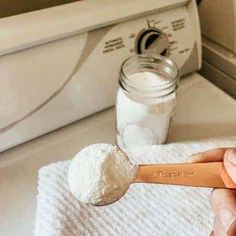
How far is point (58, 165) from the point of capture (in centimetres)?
52

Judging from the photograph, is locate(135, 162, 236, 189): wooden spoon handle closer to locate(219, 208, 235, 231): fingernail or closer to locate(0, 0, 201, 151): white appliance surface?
locate(219, 208, 235, 231): fingernail

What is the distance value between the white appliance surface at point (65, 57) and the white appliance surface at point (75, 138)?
0.7 inches

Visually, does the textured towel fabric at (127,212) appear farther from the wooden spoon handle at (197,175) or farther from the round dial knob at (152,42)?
the round dial knob at (152,42)

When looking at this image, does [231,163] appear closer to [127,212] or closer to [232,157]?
[232,157]

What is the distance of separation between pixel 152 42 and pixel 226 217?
0.97 ft

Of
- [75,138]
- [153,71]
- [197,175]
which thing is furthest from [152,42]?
[197,175]

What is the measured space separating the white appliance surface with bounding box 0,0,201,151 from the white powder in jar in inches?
2.0

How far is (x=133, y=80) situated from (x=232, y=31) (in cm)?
21

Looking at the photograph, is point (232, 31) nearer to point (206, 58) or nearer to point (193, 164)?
point (206, 58)

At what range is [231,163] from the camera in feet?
1.21

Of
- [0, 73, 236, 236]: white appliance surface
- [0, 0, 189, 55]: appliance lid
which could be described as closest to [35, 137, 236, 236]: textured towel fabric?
[0, 73, 236, 236]: white appliance surface

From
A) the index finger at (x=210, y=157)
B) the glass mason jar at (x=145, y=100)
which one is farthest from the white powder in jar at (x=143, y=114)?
the index finger at (x=210, y=157)

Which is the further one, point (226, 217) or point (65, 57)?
point (65, 57)

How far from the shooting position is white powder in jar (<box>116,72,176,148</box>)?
0.53m
